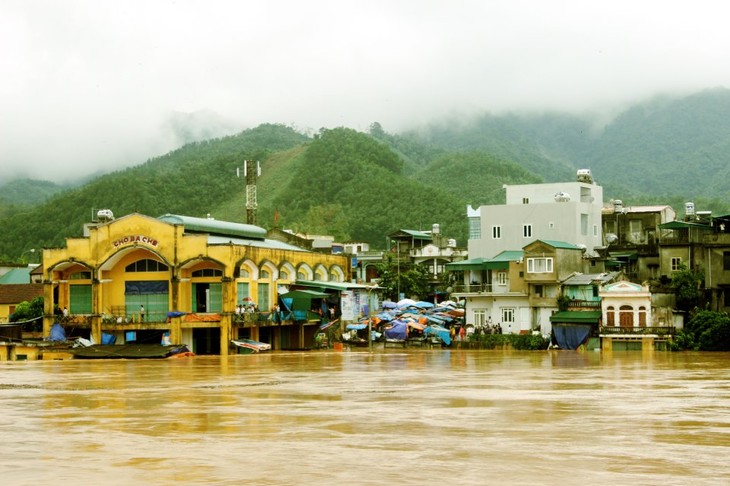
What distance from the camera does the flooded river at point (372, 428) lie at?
57.7ft

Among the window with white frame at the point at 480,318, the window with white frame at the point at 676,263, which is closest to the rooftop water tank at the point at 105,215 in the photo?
the window with white frame at the point at 480,318

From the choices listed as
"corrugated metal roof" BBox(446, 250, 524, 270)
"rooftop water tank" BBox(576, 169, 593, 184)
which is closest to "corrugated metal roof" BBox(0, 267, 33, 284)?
"corrugated metal roof" BBox(446, 250, 524, 270)

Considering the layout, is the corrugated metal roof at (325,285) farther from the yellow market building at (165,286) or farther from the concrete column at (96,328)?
the concrete column at (96,328)

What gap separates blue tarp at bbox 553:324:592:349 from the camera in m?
60.8

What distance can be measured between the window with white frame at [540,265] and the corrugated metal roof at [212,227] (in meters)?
17.4

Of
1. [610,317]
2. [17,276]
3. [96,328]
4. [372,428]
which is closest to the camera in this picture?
[372,428]

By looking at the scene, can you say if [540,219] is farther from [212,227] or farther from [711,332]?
[212,227]

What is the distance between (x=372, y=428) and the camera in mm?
22922

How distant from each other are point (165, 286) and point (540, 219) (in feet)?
80.2

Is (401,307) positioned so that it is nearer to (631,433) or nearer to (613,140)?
(631,433)

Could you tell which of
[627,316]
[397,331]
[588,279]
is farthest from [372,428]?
[397,331]

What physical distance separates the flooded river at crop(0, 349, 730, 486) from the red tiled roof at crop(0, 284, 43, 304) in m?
34.2

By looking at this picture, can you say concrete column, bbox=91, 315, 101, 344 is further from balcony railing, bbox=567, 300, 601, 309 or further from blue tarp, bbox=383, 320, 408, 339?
balcony railing, bbox=567, 300, 601, 309

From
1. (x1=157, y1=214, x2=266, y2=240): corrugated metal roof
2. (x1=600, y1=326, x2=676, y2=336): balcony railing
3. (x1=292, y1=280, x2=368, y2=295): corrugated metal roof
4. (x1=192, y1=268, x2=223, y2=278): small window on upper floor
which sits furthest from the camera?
(x1=292, y1=280, x2=368, y2=295): corrugated metal roof
